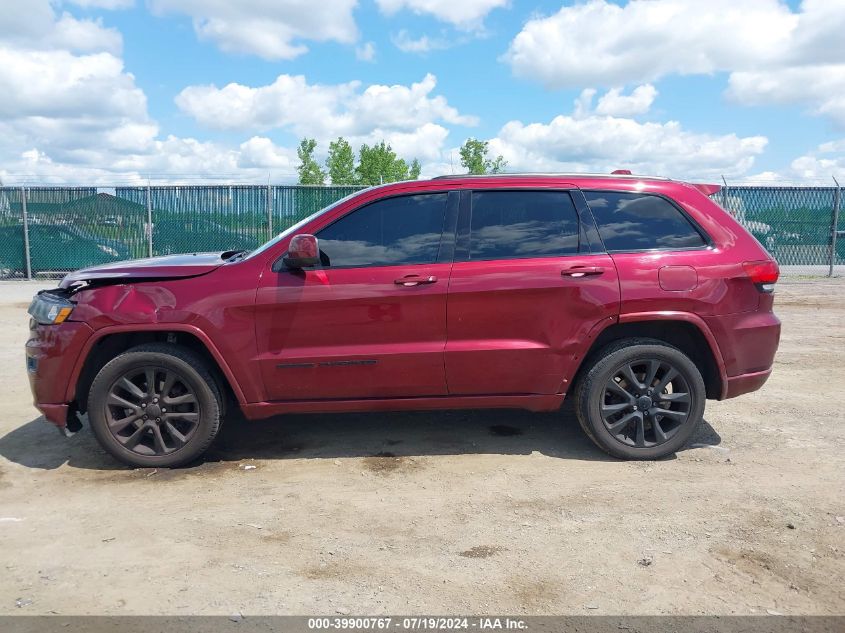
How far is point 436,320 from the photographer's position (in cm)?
416

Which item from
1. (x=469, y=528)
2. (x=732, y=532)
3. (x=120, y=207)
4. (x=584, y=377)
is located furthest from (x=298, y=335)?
(x=120, y=207)

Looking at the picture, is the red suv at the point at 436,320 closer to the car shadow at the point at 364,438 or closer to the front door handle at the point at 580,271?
the front door handle at the point at 580,271

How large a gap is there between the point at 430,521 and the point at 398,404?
0.94m

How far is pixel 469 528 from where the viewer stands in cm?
344

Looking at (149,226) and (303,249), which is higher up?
(149,226)

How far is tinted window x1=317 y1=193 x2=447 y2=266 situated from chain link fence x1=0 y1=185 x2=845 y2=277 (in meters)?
11.0

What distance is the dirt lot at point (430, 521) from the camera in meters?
2.84

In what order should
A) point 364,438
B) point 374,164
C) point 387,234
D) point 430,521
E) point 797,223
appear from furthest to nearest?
point 374,164 → point 797,223 → point 364,438 → point 387,234 → point 430,521

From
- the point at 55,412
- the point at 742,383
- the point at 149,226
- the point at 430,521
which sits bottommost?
the point at 430,521

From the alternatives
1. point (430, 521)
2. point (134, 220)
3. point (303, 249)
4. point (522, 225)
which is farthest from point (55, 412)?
point (134, 220)

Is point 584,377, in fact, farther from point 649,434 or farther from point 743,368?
point 743,368

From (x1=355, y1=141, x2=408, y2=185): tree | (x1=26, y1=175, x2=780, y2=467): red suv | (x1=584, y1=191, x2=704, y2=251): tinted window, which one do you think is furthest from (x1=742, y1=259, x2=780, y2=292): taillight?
(x1=355, y1=141, x2=408, y2=185): tree

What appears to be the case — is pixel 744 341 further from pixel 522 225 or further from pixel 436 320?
pixel 436 320

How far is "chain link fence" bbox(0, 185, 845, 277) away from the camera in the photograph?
15070 mm
